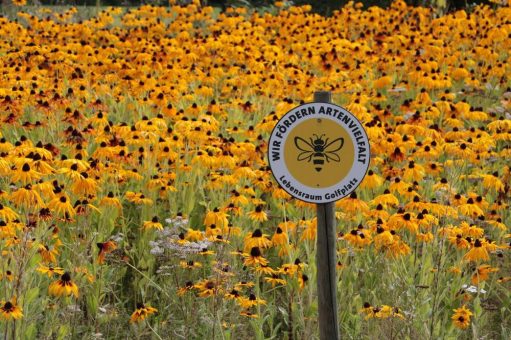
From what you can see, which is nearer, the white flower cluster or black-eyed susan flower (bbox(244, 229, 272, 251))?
the white flower cluster

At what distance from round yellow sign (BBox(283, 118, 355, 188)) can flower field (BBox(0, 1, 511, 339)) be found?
0.88 metres

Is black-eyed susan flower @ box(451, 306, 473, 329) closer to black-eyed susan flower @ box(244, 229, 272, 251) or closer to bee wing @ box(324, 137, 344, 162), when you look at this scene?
black-eyed susan flower @ box(244, 229, 272, 251)

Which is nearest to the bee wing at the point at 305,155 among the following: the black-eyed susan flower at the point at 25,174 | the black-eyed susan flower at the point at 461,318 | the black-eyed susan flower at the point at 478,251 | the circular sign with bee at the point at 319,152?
the circular sign with bee at the point at 319,152

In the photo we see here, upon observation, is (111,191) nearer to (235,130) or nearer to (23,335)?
(235,130)

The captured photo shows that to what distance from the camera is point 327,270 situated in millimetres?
3139

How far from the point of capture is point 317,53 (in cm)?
925

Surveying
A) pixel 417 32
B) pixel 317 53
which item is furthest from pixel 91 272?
pixel 417 32

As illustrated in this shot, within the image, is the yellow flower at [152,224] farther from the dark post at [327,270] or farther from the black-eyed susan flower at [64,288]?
the dark post at [327,270]

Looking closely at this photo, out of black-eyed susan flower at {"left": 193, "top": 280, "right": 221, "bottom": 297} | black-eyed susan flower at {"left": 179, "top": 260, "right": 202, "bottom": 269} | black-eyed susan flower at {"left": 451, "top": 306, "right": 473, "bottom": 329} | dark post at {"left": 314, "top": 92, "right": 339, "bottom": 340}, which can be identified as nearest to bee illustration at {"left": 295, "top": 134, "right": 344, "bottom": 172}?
dark post at {"left": 314, "top": 92, "right": 339, "bottom": 340}

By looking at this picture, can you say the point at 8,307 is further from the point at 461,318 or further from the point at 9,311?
the point at 461,318

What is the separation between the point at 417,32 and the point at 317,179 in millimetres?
7577

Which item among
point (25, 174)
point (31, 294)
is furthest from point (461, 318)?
point (25, 174)

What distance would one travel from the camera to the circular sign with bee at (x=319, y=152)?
9.77ft

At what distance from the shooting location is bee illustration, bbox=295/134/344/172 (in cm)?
298
